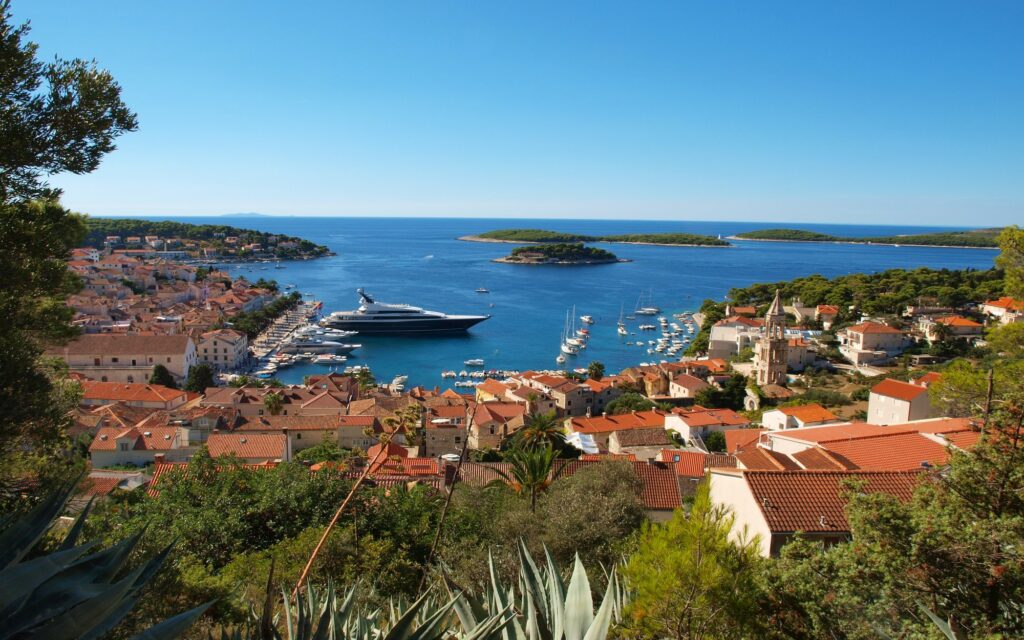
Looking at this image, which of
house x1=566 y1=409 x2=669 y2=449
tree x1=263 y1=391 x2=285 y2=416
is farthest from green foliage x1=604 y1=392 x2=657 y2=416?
tree x1=263 y1=391 x2=285 y2=416

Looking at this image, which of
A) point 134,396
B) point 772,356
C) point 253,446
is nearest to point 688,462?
point 253,446

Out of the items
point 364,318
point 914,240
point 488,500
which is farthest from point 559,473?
point 914,240

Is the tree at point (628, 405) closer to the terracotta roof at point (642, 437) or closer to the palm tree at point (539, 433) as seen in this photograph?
the terracotta roof at point (642, 437)

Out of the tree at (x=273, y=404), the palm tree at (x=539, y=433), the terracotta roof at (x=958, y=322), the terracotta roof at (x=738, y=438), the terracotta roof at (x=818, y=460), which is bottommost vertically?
the tree at (x=273, y=404)

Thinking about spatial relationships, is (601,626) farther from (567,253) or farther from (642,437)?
(567,253)

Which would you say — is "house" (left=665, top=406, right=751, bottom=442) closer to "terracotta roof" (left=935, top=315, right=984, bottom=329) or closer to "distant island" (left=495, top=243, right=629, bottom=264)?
"terracotta roof" (left=935, top=315, right=984, bottom=329)

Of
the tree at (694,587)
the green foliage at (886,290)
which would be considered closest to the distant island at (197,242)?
the green foliage at (886,290)
